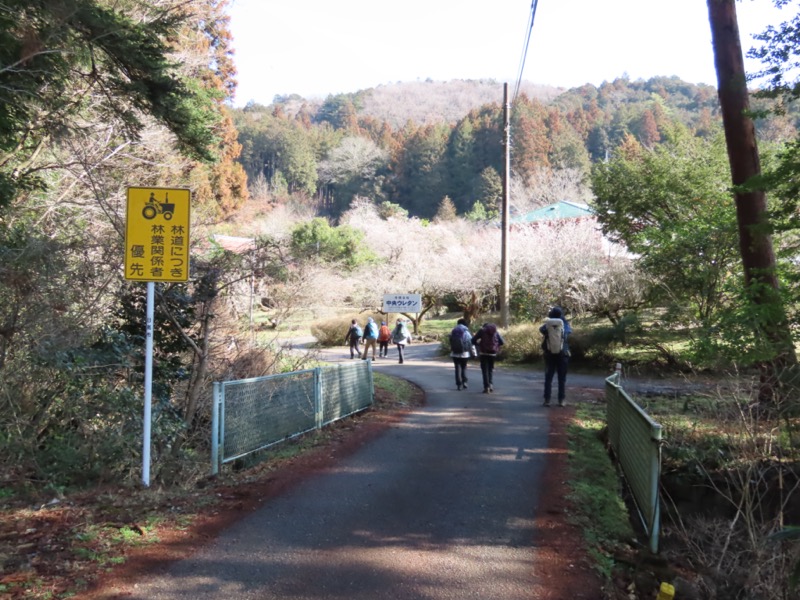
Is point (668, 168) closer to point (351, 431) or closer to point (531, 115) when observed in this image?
point (351, 431)

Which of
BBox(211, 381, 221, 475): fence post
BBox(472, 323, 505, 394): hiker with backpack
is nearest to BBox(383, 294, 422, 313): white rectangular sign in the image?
BBox(472, 323, 505, 394): hiker with backpack

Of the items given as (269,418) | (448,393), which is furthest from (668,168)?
(269,418)

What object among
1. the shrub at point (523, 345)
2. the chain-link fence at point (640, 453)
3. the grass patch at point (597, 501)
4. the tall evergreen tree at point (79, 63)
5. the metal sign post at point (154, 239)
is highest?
the tall evergreen tree at point (79, 63)

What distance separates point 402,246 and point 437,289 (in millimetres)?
6373

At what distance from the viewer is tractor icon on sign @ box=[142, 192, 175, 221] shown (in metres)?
6.72

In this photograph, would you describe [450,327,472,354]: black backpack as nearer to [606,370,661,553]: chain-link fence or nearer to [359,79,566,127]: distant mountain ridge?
[606,370,661,553]: chain-link fence

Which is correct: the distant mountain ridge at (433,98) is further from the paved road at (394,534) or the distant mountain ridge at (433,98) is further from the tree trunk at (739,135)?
the paved road at (394,534)

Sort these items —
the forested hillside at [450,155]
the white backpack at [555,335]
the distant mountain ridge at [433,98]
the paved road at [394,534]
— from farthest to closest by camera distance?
the distant mountain ridge at [433,98] < the forested hillside at [450,155] < the white backpack at [555,335] < the paved road at [394,534]

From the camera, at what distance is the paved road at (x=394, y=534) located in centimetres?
439

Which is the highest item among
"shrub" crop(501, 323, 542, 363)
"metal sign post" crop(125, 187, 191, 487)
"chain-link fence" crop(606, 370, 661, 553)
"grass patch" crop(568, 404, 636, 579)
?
"metal sign post" crop(125, 187, 191, 487)

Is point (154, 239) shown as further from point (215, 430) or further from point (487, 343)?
point (487, 343)

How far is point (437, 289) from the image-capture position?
39.4 meters

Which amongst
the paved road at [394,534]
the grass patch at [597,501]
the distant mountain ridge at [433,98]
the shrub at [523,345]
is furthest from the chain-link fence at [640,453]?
the distant mountain ridge at [433,98]

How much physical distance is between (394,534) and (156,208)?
162 inches
